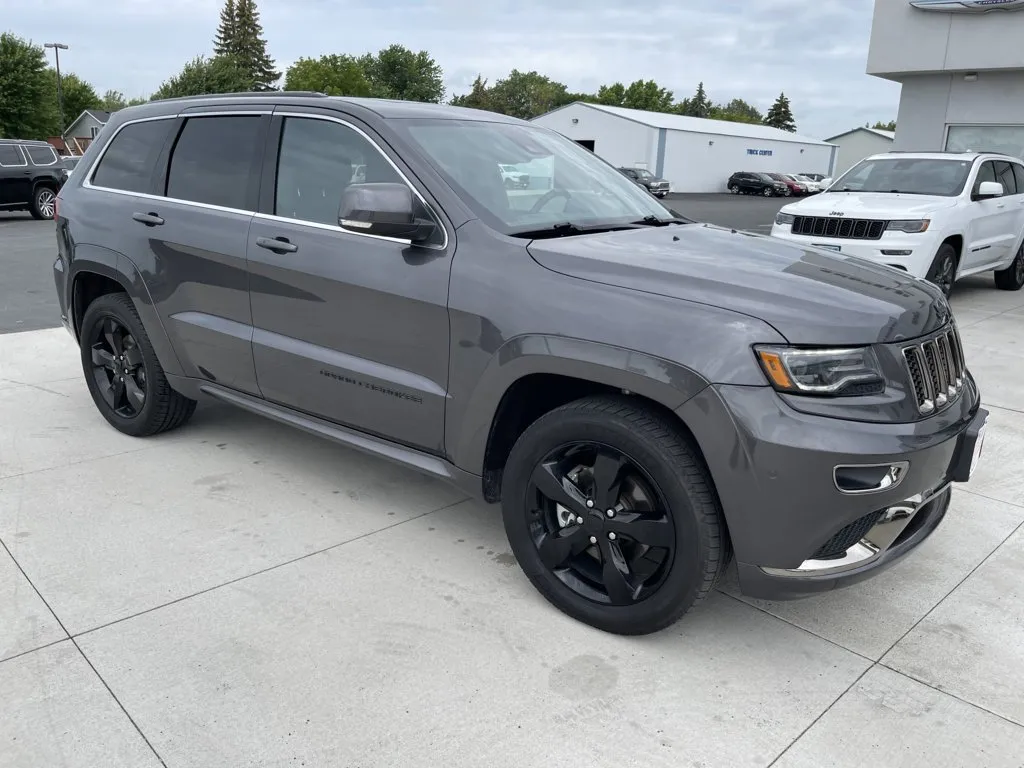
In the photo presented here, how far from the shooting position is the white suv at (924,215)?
8.43 m

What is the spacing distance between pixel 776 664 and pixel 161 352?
329 centimetres

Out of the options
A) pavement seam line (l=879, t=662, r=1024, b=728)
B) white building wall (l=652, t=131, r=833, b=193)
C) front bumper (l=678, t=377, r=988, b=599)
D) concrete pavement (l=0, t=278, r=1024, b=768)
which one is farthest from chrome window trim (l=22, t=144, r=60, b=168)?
white building wall (l=652, t=131, r=833, b=193)

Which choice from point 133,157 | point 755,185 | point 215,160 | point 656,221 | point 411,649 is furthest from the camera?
point 755,185

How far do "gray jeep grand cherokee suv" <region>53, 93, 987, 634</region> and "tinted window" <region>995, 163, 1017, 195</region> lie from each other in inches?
305

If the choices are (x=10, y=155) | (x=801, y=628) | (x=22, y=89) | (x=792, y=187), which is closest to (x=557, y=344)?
(x=801, y=628)

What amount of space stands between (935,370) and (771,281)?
62 centimetres

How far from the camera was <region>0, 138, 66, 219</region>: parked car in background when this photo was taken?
60.5 ft

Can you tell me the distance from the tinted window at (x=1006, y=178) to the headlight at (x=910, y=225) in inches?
87.5

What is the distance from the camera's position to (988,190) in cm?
912

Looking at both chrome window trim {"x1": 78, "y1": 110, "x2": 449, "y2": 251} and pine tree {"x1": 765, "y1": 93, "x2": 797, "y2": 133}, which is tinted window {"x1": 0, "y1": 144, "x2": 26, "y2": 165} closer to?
chrome window trim {"x1": 78, "y1": 110, "x2": 449, "y2": 251}

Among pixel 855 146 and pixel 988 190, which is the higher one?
pixel 855 146

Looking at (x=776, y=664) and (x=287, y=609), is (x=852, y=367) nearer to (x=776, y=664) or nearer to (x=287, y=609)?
(x=776, y=664)

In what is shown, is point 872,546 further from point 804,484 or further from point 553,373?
point 553,373

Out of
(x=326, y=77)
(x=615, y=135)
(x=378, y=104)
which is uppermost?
(x=326, y=77)
